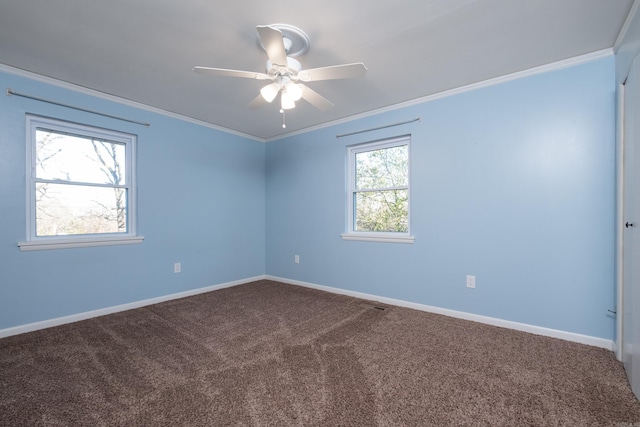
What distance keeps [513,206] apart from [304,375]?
2.26 metres

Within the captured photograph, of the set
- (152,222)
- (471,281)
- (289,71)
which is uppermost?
(289,71)

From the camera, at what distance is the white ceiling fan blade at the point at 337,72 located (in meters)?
1.71

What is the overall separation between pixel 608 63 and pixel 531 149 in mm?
764

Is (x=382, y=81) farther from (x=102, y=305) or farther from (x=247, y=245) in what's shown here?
(x=102, y=305)

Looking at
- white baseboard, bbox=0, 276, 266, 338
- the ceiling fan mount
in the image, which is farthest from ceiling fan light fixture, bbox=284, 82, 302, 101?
white baseboard, bbox=0, 276, 266, 338

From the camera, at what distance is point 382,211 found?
3473 mm

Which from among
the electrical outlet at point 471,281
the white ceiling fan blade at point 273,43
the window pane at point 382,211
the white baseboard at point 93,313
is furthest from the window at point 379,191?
the white baseboard at point 93,313

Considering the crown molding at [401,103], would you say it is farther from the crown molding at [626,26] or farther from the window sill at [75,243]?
the window sill at [75,243]

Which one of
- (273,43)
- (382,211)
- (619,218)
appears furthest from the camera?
(382,211)

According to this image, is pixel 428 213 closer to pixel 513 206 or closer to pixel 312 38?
pixel 513 206

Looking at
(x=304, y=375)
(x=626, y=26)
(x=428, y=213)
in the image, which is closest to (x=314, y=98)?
(x=428, y=213)

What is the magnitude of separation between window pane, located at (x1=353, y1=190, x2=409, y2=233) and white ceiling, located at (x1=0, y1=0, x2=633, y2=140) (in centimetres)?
119

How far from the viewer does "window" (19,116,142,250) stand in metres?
2.59

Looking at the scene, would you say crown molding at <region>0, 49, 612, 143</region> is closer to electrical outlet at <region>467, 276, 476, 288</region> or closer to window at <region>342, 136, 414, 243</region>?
window at <region>342, 136, 414, 243</region>
